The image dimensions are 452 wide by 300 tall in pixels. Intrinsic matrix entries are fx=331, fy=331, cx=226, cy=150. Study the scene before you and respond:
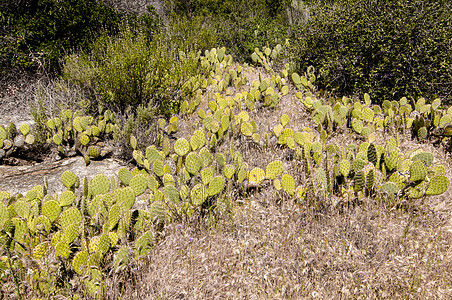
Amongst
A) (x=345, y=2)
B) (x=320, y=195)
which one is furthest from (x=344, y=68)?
(x=320, y=195)

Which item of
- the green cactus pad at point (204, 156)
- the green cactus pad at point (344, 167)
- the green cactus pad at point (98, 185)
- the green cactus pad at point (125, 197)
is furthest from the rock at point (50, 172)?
the green cactus pad at point (344, 167)

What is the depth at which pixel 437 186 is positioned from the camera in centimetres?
228

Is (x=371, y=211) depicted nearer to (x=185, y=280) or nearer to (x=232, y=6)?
(x=185, y=280)

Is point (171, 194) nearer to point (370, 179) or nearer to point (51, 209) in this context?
point (51, 209)

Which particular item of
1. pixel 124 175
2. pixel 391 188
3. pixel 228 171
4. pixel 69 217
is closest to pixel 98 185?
pixel 124 175

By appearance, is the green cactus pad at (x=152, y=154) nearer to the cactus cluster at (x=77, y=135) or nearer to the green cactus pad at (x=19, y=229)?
the cactus cluster at (x=77, y=135)

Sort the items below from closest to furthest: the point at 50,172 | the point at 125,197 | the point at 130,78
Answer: the point at 125,197 < the point at 50,172 < the point at 130,78

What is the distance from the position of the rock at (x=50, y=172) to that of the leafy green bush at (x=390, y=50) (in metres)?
3.24

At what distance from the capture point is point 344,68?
188 inches

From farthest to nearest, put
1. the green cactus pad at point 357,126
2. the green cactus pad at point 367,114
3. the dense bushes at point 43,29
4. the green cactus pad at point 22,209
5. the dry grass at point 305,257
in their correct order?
the dense bushes at point 43,29, the green cactus pad at point 367,114, the green cactus pad at point 357,126, the green cactus pad at point 22,209, the dry grass at point 305,257

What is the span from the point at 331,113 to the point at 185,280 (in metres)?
2.66

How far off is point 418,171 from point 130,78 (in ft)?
10.6

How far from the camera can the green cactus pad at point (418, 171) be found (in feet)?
7.54

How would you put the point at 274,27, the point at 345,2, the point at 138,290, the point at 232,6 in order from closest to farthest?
the point at 138,290 → the point at 345,2 → the point at 274,27 → the point at 232,6
